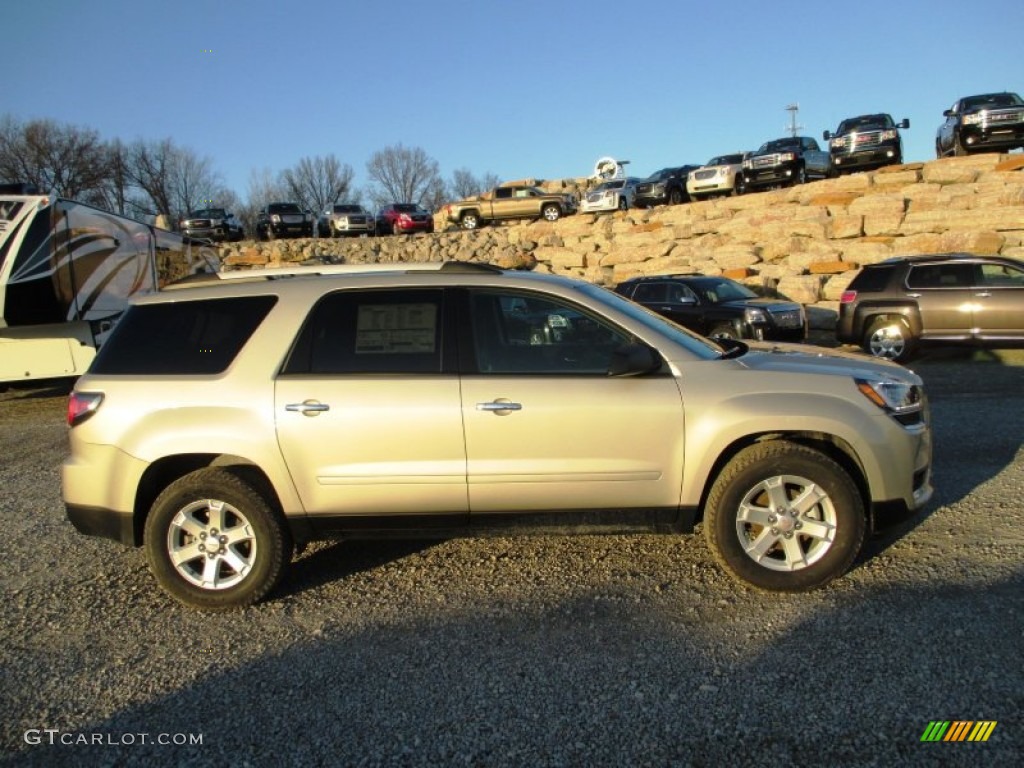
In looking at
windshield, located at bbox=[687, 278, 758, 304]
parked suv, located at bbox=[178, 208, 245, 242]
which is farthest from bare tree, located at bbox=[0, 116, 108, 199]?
windshield, located at bbox=[687, 278, 758, 304]

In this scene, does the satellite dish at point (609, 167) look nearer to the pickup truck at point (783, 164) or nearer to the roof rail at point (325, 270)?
the pickup truck at point (783, 164)

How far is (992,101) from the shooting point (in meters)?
21.6

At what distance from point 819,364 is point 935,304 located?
29.9 feet

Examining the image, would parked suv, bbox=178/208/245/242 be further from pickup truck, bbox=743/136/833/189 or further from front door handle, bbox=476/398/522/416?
front door handle, bbox=476/398/522/416

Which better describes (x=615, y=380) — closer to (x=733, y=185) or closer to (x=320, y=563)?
(x=320, y=563)

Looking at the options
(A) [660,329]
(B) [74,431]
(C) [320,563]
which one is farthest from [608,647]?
(B) [74,431]

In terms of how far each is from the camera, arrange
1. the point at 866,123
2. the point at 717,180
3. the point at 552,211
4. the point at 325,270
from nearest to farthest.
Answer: the point at 325,270 → the point at 866,123 → the point at 717,180 → the point at 552,211

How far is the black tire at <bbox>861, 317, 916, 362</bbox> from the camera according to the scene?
12.0 meters

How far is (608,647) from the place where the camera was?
3500 millimetres

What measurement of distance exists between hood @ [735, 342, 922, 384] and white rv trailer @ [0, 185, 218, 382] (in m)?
8.30

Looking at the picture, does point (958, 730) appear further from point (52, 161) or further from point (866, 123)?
point (52, 161)

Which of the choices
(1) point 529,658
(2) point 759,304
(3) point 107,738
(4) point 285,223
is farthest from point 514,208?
(3) point 107,738

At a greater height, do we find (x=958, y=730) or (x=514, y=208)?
(x=514, y=208)

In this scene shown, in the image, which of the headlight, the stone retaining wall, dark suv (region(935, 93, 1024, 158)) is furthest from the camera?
dark suv (region(935, 93, 1024, 158))
